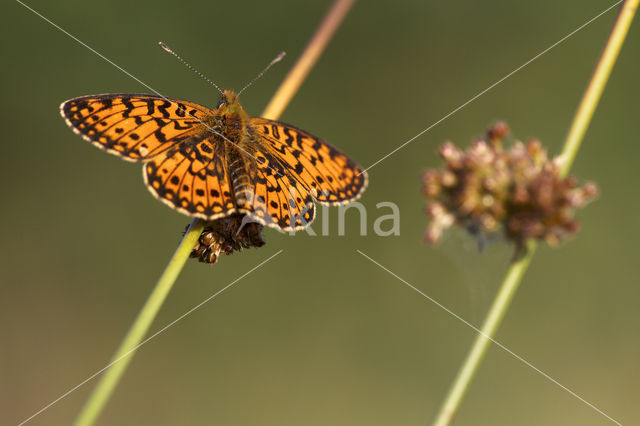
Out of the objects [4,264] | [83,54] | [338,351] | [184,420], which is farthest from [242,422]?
[83,54]

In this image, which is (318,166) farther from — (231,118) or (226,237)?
(226,237)

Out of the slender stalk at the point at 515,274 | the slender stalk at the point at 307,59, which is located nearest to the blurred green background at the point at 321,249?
the slender stalk at the point at 515,274

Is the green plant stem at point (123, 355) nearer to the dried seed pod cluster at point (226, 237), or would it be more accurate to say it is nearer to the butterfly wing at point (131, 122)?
the dried seed pod cluster at point (226, 237)

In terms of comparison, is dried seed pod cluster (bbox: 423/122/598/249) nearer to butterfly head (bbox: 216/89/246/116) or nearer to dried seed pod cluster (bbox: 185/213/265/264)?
dried seed pod cluster (bbox: 185/213/265/264)

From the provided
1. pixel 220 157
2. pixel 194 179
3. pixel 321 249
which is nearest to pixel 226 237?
pixel 194 179

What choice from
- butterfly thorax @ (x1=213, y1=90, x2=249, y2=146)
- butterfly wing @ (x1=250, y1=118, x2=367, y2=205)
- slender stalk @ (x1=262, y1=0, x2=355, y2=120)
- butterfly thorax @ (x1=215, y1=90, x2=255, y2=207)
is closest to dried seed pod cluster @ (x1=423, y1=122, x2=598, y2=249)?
slender stalk @ (x1=262, y1=0, x2=355, y2=120)

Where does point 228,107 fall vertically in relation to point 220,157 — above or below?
above

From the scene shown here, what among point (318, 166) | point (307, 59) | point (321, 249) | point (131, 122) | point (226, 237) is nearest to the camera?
point (307, 59)
